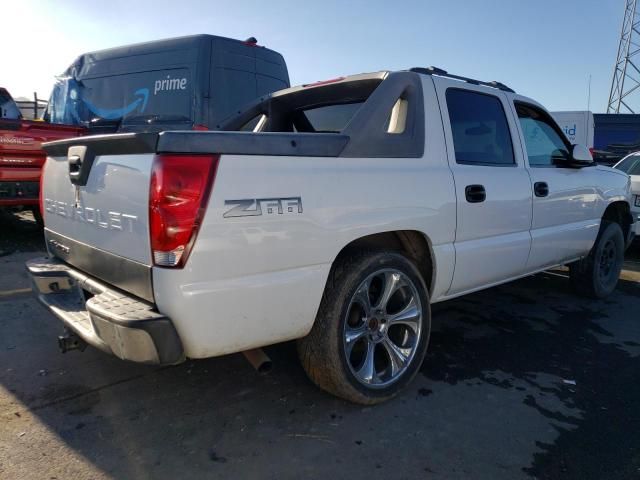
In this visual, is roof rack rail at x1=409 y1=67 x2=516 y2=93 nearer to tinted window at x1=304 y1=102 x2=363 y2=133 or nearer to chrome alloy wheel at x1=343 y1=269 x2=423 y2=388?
tinted window at x1=304 y1=102 x2=363 y2=133

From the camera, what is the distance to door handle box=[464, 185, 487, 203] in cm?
331

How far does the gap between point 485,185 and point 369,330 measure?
130 cm

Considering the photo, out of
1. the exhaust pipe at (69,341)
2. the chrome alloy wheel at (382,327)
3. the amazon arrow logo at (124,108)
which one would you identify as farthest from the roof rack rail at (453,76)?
the amazon arrow logo at (124,108)

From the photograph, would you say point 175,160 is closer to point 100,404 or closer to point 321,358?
point 321,358

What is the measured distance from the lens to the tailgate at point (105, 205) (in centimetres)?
227

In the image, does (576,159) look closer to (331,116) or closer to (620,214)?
(620,214)

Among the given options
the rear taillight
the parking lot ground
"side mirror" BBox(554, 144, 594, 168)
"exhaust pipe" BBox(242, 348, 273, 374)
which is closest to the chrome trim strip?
the rear taillight

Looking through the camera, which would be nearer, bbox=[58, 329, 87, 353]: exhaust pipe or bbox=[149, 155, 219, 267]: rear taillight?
bbox=[149, 155, 219, 267]: rear taillight

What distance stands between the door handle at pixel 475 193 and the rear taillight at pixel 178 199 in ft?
5.90

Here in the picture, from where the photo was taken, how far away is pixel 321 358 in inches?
107

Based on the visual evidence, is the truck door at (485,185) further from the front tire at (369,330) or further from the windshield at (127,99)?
the windshield at (127,99)

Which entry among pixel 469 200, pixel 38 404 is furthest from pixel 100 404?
pixel 469 200

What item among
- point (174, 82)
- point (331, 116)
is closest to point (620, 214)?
point (331, 116)

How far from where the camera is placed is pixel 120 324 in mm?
2186
